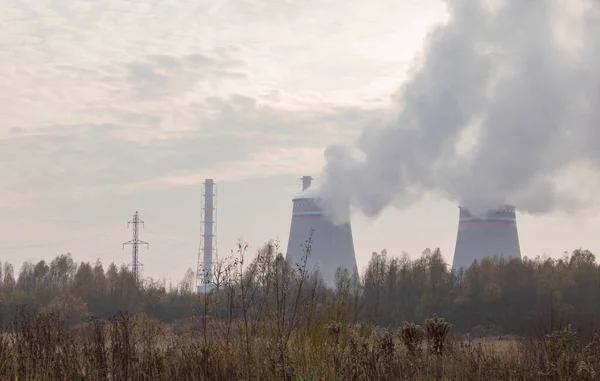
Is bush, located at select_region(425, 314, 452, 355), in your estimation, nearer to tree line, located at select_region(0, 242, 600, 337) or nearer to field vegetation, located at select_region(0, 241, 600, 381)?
field vegetation, located at select_region(0, 241, 600, 381)

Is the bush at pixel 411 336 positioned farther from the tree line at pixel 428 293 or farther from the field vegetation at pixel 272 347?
the tree line at pixel 428 293

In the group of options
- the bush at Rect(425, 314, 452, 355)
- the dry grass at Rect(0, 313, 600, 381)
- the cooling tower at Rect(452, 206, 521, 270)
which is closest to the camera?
the dry grass at Rect(0, 313, 600, 381)

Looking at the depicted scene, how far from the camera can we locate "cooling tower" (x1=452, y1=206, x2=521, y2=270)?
7981cm

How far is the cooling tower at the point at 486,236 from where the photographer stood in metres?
79.8

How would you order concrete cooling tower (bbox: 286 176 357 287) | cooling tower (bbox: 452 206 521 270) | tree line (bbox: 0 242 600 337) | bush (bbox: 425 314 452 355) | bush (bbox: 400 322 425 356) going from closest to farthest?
bush (bbox: 400 322 425 356) < bush (bbox: 425 314 452 355) < tree line (bbox: 0 242 600 337) < cooling tower (bbox: 452 206 521 270) < concrete cooling tower (bbox: 286 176 357 287)

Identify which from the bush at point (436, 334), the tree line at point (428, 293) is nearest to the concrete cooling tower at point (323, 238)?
the tree line at point (428, 293)

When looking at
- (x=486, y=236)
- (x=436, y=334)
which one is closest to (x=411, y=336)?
(x=436, y=334)

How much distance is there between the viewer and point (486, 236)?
265 ft

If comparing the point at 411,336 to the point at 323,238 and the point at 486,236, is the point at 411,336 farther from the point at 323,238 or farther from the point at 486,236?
the point at 323,238

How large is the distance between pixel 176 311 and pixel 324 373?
44384 millimetres

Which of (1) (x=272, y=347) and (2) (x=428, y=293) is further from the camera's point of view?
(2) (x=428, y=293)

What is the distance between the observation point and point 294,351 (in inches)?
429

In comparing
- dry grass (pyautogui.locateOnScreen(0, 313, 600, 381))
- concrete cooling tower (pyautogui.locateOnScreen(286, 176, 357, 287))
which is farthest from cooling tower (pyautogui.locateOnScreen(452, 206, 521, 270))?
dry grass (pyautogui.locateOnScreen(0, 313, 600, 381))

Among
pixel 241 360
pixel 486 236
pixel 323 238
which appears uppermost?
pixel 323 238
